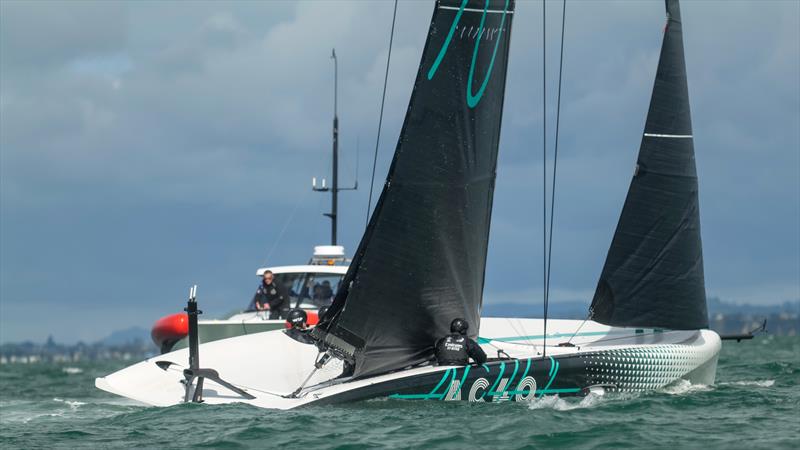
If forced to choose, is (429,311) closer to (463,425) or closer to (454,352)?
(454,352)

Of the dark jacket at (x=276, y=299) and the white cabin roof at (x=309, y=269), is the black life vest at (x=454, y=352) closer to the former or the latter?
the dark jacket at (x=276, y=299)

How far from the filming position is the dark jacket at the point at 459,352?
→ 46.3ft

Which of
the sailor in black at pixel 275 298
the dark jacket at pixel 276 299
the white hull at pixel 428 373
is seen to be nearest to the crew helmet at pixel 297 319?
the white hull at pixel 428 373

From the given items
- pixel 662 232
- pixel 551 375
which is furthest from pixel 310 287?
pixel 551 375

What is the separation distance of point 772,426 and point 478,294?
420 centimetres

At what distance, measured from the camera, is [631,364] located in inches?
598

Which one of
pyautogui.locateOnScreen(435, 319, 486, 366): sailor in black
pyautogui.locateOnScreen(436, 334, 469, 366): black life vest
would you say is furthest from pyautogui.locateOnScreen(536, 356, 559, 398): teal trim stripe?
pyautogui.locateOnScreen(436, 334, 469, 366): black life vest

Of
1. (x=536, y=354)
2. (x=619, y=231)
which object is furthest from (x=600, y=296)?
(x=536, y=354)

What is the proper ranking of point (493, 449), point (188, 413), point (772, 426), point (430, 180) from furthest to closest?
point (430, 180) < point (188, 413) < point (772, 426) < point (493, 449)

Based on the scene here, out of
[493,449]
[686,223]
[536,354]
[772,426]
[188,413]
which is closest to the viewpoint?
[493,449]

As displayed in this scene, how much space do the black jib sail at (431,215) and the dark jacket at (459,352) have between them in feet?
1.87

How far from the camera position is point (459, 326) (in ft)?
47.3

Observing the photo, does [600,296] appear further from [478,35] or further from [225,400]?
[225,400]

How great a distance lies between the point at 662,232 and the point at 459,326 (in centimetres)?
429
